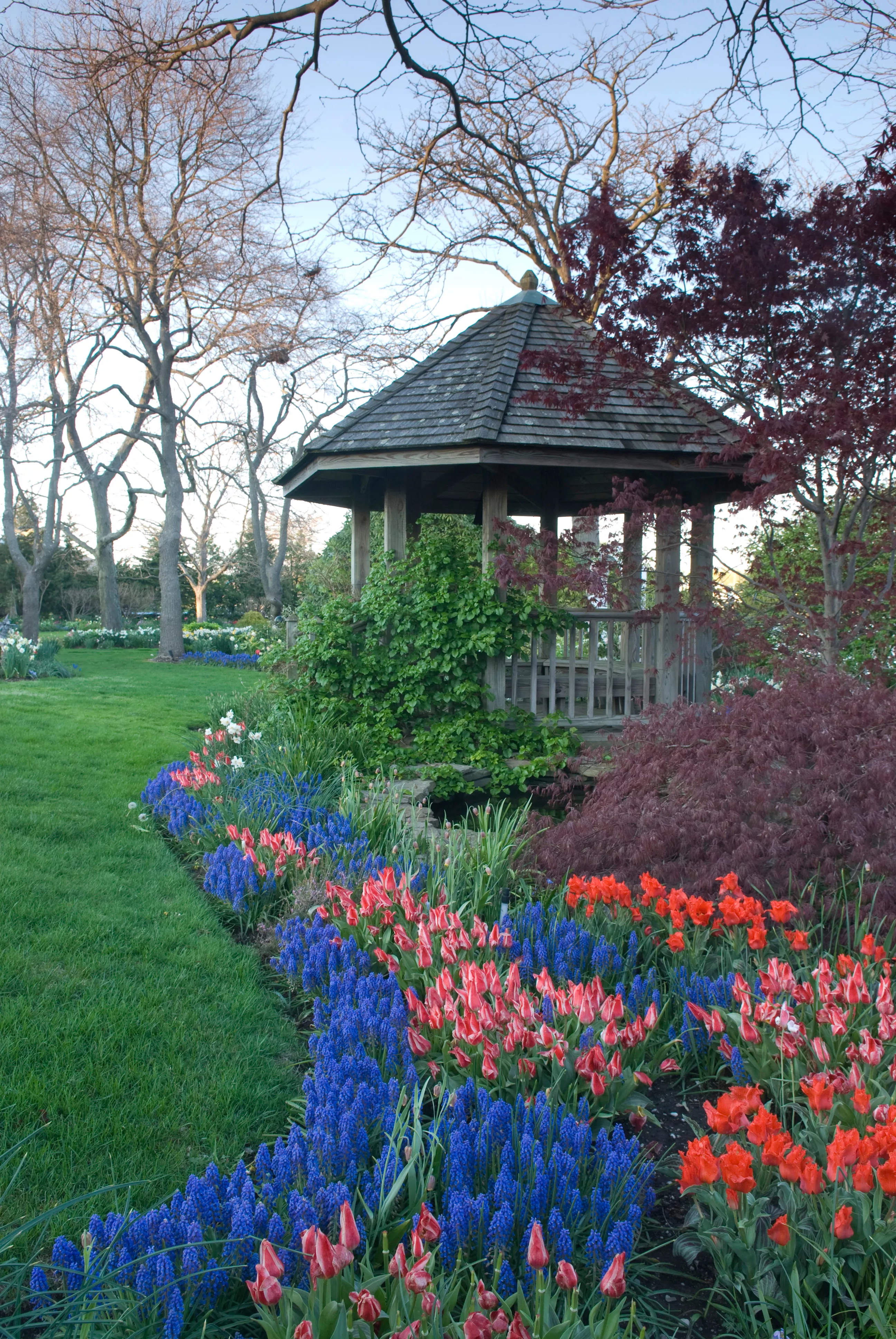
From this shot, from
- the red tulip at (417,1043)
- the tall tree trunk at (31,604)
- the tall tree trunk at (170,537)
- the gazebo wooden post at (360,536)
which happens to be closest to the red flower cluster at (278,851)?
the red tulip at (417,1043)

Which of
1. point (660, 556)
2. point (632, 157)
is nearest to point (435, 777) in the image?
point (660, 556)

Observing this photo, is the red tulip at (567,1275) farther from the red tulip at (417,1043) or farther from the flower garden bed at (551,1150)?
the red tulip at (417,1043)

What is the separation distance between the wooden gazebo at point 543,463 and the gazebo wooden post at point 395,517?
0.04 feet

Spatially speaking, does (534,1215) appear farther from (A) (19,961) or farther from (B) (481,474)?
(B) (481,474)

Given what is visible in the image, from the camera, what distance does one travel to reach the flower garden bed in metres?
1.53

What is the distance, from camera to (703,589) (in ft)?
20.4

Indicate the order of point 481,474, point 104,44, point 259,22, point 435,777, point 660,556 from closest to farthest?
1. point 259,22
2. point 104,44
3. point 435,777
4. point 660,556
5. point 481,474

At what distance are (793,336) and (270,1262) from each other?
554 cm

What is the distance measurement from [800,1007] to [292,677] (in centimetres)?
610

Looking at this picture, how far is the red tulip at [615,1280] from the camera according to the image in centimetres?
138

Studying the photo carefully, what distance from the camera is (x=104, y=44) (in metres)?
5.45

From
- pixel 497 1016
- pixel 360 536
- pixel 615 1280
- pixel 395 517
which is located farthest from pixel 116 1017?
pixel 360 536

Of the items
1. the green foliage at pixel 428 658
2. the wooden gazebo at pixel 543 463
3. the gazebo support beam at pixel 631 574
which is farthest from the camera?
the green foliage at pixel 428 658

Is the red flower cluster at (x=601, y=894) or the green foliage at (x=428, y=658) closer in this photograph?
the red flower cluster at (x=601, y=894)
